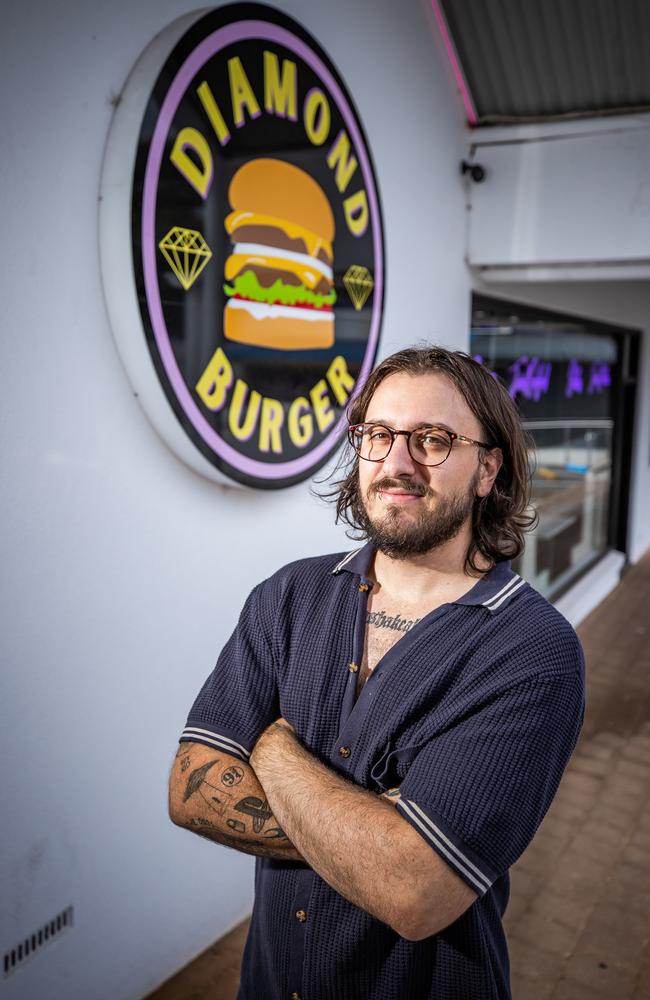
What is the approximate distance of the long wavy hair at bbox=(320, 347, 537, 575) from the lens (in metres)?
1.74

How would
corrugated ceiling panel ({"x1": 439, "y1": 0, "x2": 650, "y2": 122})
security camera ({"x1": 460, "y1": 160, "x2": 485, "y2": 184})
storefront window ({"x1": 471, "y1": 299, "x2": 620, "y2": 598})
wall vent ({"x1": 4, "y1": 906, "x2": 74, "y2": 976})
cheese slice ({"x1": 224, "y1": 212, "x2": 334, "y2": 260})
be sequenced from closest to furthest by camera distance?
wall vent ({"x1": 4, "y1": 906, "x2": 74, "y2": 976}), cheese slice ({"x1": 224, "y1": 212, "x2": 334, "y2": 260}), corrugated ceiling panel ({"x1": 439, "y1": 0, "x2": 650, "y2": 122}), security camera ({"x1": 460, "y1": 160, "x2": 485, "y2": 184}), storefront window ({"x1": 471, "y1": 299, "x2": 620, "y2": 598})

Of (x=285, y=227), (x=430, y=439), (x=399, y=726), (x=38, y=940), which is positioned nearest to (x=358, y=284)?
(x=285, y=227)

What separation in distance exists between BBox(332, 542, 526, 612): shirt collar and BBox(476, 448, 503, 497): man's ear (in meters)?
0.15

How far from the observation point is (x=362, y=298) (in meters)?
3.17

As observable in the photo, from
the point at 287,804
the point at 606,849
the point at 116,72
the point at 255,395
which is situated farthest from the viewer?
the point at 606,849

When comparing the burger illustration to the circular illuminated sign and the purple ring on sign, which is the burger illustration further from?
the purple ring on sign

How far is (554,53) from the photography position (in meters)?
3.70

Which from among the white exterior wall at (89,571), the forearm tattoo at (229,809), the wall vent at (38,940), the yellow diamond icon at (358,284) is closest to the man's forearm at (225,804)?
the forearm tattoo at (229,809)

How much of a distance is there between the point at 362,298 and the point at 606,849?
2.40 meters

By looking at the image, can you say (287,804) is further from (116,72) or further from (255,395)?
(116,72)

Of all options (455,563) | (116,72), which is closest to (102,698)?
(455,563)

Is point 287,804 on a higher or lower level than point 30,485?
lower

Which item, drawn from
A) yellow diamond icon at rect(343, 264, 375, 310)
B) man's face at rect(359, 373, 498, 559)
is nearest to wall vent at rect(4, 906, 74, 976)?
man's face at rect(359, 373, 498, 559)

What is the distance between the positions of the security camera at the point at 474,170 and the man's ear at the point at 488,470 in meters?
2.54
